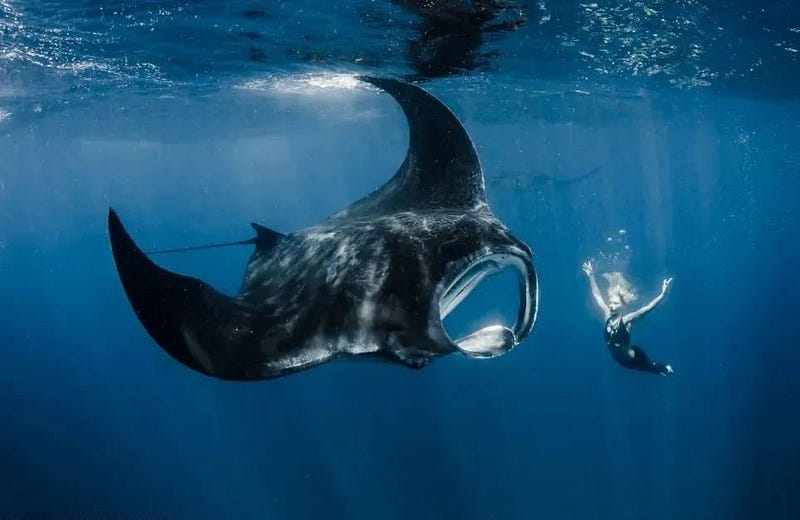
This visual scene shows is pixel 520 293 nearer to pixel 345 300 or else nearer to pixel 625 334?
pixel 345 300

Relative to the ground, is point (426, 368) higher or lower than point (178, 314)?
lower

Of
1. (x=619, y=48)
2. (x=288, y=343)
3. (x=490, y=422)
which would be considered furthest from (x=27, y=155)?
(x=288, y=343)

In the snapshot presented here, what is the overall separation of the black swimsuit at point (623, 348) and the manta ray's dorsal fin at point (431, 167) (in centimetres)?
640

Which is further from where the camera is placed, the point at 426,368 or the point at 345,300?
the point at 426,368

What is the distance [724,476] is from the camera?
59.7 feet

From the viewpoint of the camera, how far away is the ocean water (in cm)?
1196

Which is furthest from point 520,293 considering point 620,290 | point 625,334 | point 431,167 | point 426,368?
point 426,368

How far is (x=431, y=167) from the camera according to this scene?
621 centimetres

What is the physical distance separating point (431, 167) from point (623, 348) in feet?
22.3

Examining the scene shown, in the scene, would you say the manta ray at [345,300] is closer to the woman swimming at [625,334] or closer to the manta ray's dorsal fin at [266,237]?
the manta ray's dorsal fin at [266,237]

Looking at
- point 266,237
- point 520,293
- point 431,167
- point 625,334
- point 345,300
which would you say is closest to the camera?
point 345,300

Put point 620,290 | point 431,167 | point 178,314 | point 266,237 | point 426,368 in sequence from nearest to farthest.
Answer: point 178,314 → point 266,237 → point 431,167 → point 620,290 → point 426,368

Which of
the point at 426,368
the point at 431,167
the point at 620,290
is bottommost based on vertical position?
the point at 426,368

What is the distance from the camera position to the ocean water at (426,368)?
1196 centimetres
